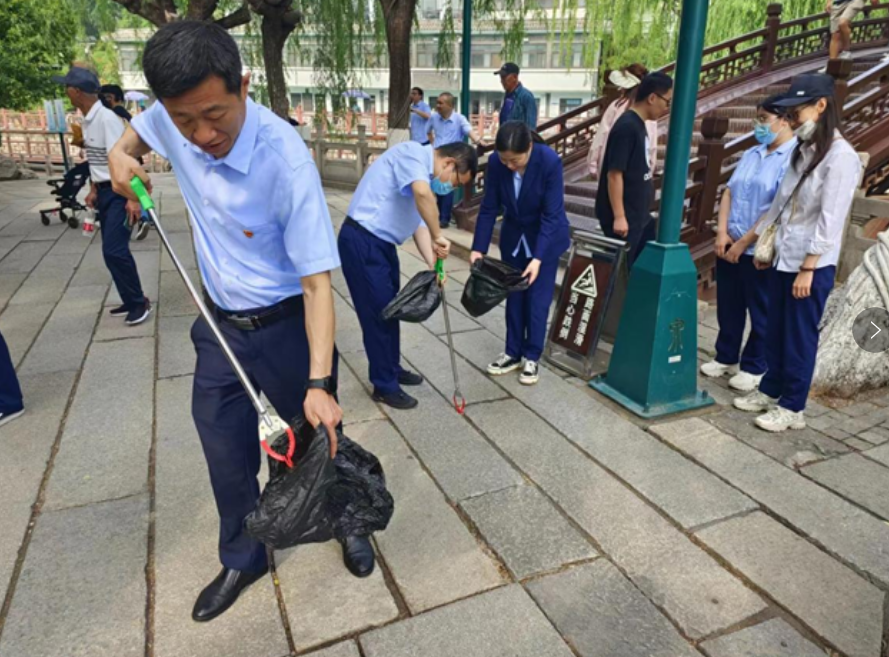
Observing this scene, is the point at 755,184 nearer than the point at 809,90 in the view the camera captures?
No

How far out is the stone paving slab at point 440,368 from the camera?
12.6 feet

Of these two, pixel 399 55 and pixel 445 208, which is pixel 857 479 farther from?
pixel 399 55

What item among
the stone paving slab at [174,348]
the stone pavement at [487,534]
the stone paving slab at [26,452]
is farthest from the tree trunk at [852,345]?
the stone paving slab at [26,452]

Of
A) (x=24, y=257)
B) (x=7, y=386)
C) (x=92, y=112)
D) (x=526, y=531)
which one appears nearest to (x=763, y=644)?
(x=526, y=531)

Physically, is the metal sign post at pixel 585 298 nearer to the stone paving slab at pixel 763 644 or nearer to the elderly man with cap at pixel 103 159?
the stone paving slab at pixel 763 644

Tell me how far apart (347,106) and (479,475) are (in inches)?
517

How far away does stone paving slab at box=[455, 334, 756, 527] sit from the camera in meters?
2.69

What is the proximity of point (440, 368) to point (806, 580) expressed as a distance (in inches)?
99.0

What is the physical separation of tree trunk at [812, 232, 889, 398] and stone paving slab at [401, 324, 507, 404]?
2.03 m

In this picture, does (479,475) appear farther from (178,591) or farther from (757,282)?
(757,282)

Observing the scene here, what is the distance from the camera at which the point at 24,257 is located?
7145mm

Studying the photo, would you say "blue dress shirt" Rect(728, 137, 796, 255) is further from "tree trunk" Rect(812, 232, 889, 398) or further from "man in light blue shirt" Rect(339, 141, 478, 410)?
"man in light blue shirt" Rect(339, 141, 478, 410)

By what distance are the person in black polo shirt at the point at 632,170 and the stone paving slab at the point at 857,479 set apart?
1946 millimetres

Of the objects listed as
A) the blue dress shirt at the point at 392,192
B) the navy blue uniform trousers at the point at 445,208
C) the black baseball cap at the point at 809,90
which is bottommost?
the navy blue uniform trousers at the point at 445,208
